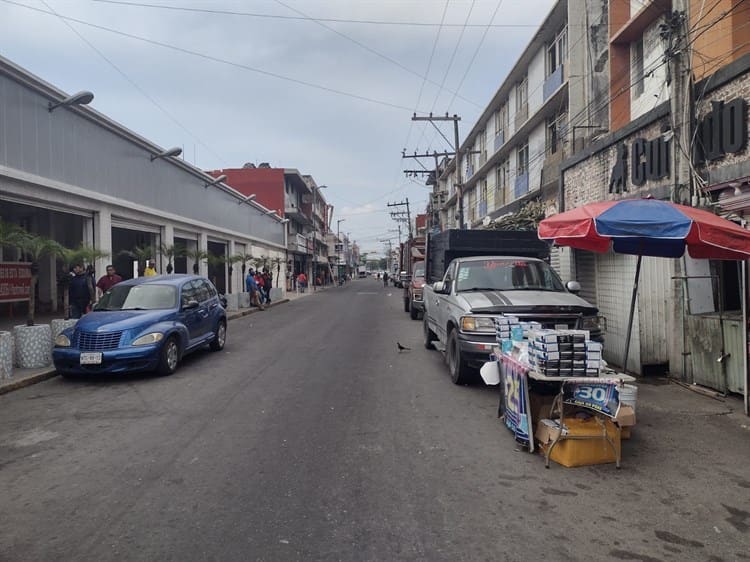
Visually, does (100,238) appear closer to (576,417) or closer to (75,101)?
(75,101)

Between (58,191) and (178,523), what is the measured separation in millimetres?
12913

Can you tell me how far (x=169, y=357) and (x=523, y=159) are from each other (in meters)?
22.7

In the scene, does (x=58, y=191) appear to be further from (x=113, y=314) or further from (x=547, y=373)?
(x=547, y=373)

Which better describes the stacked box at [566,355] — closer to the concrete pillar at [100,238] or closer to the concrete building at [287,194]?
the concrete pillar at [100,238]

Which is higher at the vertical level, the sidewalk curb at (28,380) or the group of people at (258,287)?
the group of people at (258,287)

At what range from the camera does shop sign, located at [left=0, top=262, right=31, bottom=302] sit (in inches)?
675

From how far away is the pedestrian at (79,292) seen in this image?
12.1 meters

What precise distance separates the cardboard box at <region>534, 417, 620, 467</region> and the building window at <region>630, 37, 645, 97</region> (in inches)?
519

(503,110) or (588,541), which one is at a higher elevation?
(503,110)

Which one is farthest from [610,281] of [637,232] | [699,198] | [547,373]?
[547,373]

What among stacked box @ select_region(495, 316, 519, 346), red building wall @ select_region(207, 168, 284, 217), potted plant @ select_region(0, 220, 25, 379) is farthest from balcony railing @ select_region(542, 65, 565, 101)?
red building wall @ select_region(207, 168, 284, 217)

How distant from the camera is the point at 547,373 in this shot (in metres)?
4.79

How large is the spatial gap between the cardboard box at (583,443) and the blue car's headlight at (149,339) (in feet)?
21.0

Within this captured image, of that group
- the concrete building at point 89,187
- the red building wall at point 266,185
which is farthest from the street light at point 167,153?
the red building wall at point 266,185
